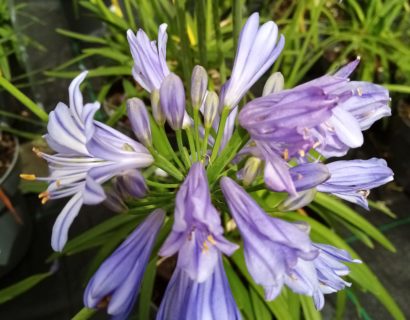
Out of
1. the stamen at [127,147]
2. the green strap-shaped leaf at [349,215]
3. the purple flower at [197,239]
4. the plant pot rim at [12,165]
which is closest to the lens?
the purple flower at [197,239]

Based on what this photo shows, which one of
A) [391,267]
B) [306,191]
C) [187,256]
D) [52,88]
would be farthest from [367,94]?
[52,88]

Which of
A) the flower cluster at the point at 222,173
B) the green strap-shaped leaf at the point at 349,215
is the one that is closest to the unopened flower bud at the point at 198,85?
the flower cluster at the point at 222,173

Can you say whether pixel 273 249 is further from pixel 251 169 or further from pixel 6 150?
pixel 6 150

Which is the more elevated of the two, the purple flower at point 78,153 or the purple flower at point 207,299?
the purple flower at point 78,153

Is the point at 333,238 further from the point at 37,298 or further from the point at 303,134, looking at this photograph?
A: the point at 37,298

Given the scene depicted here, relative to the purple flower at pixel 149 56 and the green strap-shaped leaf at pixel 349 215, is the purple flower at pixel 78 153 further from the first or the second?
the green strap-shaped leaf at pixel 349 215

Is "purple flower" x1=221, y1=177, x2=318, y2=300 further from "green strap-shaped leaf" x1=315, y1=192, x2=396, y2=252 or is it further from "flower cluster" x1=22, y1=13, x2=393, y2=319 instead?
"green strap-shaped leaf" x1=315, y1=192, x2=396, y2=252
